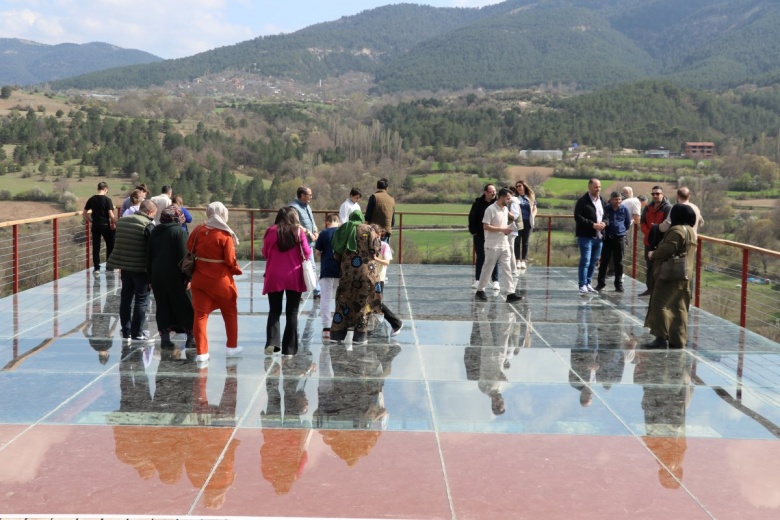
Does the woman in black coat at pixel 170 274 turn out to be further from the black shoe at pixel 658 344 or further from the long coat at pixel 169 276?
the black shoe at pixel 658 344

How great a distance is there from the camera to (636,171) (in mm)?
96062

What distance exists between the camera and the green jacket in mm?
8852

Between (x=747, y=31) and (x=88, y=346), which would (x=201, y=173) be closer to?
(x=88, y=346)

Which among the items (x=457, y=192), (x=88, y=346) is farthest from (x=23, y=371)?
(x=457, y=192)

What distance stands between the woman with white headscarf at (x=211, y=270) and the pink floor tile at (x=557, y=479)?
3.09 m

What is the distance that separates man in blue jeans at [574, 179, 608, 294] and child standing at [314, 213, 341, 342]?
15.2 ft

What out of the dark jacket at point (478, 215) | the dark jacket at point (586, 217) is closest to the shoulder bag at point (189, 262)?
the dark jacket at point (478, 215)

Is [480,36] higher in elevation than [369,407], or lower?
higher

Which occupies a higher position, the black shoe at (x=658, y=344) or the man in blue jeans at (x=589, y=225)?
the man in blue jeans at (x=589, y=225)

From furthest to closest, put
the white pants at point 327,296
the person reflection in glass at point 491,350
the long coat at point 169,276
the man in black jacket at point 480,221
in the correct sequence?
the man in black jacket at point 480,221 → the white pants at point 327,296 → the long coat at point 169,276 → the person reflection in glass at point 491,350

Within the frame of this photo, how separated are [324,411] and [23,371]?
9.45ft

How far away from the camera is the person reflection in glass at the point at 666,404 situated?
18.2 ft

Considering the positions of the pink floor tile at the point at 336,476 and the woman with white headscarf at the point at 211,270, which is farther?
the woman with white headscarf at the point at 211,270

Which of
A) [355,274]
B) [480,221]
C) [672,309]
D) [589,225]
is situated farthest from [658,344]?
[480,221]
